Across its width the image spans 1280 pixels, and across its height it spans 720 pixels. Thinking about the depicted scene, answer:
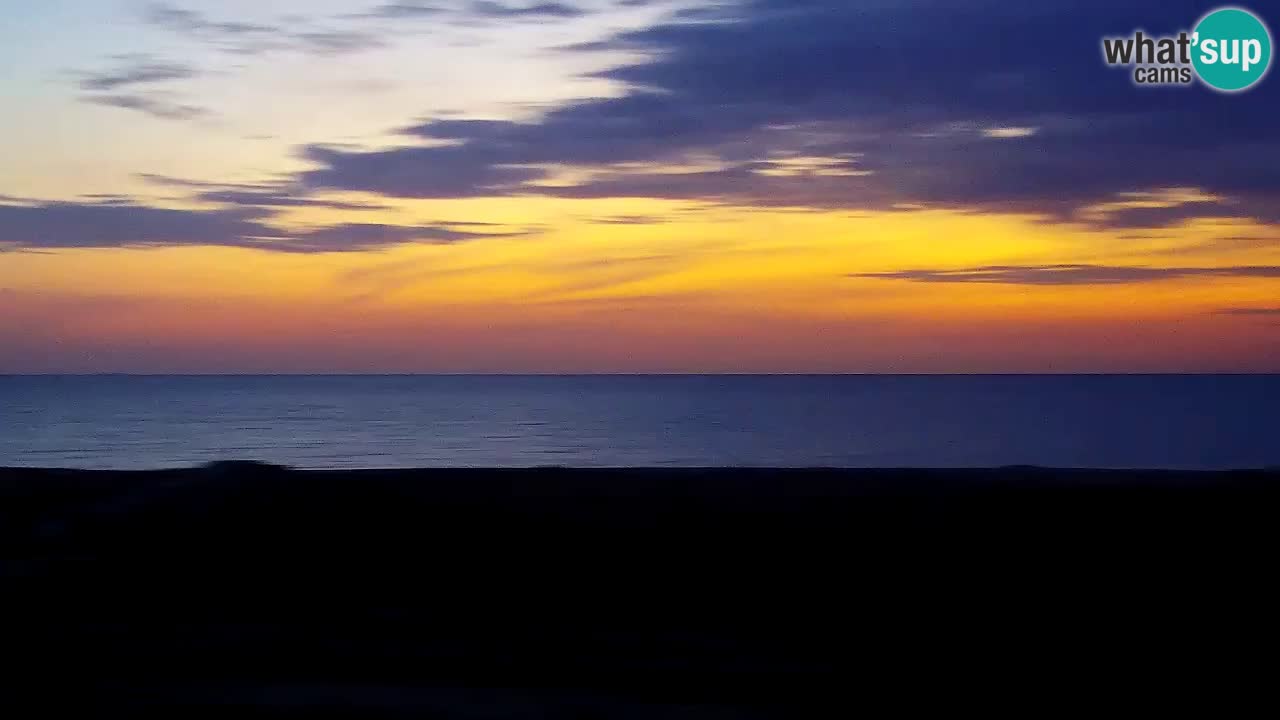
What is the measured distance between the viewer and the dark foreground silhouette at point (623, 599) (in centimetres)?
686

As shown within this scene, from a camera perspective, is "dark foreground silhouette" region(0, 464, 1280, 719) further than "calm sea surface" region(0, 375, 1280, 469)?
No

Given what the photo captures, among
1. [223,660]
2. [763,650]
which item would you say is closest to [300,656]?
[223,660]

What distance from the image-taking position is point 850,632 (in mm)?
8234

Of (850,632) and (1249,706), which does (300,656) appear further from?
(1249,706)

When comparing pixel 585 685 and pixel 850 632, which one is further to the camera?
pixel 850 632

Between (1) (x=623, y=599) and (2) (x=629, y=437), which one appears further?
(2) (x=629, y=437)

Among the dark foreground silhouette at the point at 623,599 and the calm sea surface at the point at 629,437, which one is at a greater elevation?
the dark foreground silhouette at the point at 623,599

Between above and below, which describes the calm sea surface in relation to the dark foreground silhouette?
below

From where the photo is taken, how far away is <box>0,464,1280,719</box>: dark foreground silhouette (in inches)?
270

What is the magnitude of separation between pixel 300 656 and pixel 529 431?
60.6 m

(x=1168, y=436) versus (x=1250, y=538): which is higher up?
(x=1250, y=538)

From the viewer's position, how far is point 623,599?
908cm

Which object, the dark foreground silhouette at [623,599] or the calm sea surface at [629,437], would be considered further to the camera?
the calm sea surface at [629,437]

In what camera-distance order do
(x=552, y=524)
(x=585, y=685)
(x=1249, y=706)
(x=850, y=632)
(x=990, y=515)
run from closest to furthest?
(x=1249, y=706) → (x=585, y=685) → (x=850, y=632) → (x=552, y=524) → (x=990, y=515)
